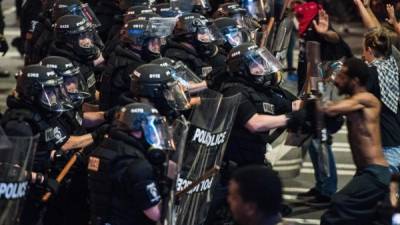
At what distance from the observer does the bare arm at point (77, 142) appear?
29.3 feet

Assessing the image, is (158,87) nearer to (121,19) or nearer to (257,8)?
(121,19)

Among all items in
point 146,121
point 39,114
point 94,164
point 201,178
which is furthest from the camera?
point 39,114

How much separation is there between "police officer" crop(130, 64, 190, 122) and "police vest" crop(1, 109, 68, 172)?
72 centimetres

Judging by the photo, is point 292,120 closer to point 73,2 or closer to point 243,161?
point 243,161

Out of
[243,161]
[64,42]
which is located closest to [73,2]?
[64,42]

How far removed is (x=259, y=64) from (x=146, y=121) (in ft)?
7.50

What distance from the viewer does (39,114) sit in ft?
28.3

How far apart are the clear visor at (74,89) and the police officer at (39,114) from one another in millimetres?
439

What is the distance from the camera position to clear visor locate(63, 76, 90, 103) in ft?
30.5

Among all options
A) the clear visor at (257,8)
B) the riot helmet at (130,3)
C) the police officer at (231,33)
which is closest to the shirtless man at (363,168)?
the police officer at (231,33)

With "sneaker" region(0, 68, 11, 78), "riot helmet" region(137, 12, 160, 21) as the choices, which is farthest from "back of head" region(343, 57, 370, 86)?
"sneaker" region(0, 68, 11, 78)

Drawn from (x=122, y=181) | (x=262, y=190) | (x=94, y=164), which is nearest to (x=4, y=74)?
(x=94, y=164)

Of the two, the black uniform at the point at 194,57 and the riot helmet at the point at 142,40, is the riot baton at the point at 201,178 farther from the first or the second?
the black uniform at the point at 194,57

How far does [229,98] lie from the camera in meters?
8.79
